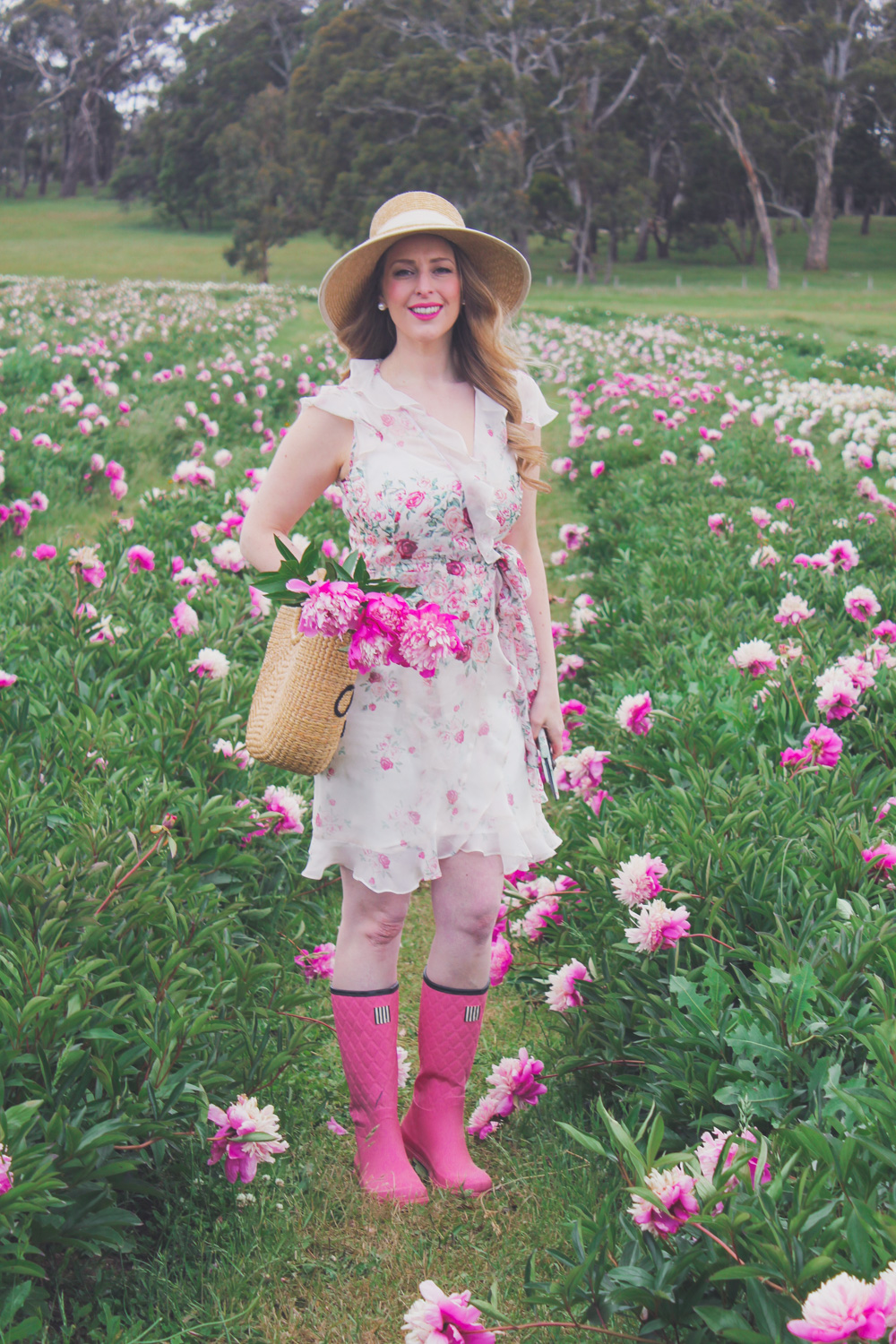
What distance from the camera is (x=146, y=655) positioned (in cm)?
470

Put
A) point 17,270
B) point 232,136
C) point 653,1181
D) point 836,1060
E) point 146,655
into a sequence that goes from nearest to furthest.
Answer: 1. point 653,1181
2. point 836,1060
3. point 146,655
4. point 17,270
5. point 232,136

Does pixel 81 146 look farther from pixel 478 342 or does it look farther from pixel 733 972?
pixel 733 972

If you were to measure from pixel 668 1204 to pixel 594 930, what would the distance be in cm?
145

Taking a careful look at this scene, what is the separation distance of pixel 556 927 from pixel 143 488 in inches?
291

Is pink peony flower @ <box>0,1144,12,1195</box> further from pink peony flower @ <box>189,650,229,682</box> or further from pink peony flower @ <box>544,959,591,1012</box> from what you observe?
pink peony flower @ <box>189,650,229,682</box>

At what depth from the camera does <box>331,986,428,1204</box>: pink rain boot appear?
9.42ft

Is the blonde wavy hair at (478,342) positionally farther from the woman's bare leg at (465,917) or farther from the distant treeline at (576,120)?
the distant treeline at (576,120)

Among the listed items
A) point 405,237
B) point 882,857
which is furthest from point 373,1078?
point 405,237

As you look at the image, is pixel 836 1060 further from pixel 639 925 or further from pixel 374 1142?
pixel 374 1142

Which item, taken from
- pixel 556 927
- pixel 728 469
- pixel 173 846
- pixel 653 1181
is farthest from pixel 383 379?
pixel 728 469

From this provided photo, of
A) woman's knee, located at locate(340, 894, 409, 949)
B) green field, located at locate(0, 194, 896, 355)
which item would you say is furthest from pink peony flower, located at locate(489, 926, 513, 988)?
green field, located at locate(0, 194, 896, 355)

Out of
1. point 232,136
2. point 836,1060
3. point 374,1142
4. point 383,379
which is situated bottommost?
point 374,1142

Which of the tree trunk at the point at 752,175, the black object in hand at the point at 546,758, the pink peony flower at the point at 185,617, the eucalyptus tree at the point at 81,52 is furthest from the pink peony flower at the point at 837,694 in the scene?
the eucalyptus tree at the point at 81,52

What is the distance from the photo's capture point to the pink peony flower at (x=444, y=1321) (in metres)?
1.85
